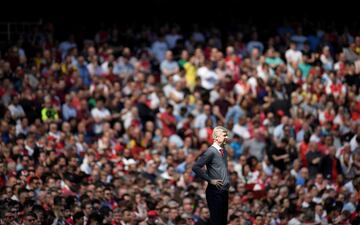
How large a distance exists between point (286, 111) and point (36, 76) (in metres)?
5.45

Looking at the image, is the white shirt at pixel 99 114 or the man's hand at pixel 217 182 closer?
the man's hand at pixel 217 182

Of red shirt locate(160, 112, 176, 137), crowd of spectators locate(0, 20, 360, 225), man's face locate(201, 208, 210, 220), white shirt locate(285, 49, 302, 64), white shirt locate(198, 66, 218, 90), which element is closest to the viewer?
man's face locate(201, 208, 210, 220)

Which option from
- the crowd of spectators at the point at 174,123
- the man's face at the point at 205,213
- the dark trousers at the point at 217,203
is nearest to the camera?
the dark trousers at the point at 217,203

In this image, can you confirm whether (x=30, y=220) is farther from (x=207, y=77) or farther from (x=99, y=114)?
(x=207, y=77)

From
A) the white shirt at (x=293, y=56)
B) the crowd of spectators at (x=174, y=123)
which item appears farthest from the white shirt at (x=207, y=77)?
the white shirt at (x=293, y=56)

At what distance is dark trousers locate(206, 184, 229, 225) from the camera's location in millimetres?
16062

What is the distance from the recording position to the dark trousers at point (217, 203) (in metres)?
16.1

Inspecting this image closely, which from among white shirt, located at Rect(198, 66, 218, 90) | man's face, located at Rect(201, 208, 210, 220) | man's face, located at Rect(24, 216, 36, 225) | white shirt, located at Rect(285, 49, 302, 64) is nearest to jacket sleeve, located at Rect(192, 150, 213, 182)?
man's face, located at Rect(24, 216, 36, 225)

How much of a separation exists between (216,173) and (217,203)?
414 millimetres

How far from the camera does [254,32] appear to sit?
28641 millimetres

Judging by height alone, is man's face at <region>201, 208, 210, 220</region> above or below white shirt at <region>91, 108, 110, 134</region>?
below

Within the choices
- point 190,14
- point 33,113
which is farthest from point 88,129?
point 190,14

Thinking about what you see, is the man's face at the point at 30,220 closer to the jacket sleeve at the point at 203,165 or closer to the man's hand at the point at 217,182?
the jacket sleeve at the point at 203,165

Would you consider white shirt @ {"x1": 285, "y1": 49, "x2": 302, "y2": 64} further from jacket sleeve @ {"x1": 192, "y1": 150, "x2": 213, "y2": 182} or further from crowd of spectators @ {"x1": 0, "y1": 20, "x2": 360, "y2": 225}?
jacket sleeve @ {"x1": 192, "y1": 150, "x2": 213, "y2": 182}
